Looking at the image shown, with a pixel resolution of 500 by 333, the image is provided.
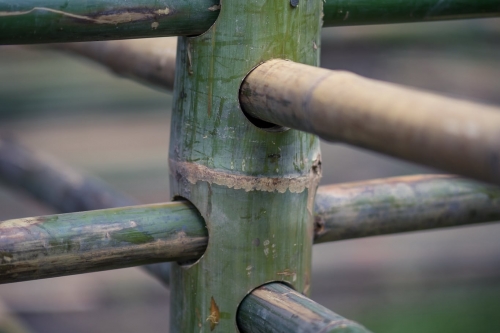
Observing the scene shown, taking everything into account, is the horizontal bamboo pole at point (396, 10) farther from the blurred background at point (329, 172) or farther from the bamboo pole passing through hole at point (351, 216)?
the blurred background at point (329, 172)

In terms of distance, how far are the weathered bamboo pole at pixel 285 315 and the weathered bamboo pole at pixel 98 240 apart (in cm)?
5

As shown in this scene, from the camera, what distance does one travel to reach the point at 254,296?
54cm

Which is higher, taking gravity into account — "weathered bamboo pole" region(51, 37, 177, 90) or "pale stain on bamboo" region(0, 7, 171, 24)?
"pale stain on bamboo" region(0, 7, 171, 24)

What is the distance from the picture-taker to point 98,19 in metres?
0.47

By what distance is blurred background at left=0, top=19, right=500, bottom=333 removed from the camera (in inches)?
84.2

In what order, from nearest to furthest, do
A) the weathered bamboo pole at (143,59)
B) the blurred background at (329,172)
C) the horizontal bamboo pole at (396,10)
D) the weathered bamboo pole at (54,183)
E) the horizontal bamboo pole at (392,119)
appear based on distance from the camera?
the horizontal bamboo pole at (392,119)
the horizontal bamboo pole at (396,10)
the weathered bamboo pole at (143,59)
the weathered bamboo pole at (54,183)
the blurred background at (329,172)

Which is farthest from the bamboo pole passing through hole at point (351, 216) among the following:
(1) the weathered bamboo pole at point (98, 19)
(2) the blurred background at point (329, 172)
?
(2) the blurred background at point (329, 172)

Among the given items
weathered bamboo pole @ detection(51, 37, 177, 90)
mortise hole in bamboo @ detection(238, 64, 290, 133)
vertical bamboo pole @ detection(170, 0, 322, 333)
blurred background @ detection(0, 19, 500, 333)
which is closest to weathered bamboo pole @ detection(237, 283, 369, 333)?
vertical bamboo pole @ detection(170, 0, 322, 333)

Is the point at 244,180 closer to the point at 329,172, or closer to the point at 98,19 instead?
the point at 98,19

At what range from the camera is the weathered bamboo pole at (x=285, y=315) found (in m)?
0.48

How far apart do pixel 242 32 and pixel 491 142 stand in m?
0.25

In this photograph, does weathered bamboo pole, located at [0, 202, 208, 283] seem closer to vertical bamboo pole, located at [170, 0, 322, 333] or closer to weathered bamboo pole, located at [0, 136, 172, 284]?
vertical bamboo pole, located at [170, 0, 322, 333]

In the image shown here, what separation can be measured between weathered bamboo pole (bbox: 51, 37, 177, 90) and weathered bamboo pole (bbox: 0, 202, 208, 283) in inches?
7.9

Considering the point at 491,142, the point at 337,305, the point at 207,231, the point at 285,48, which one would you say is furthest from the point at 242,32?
the point at 337,305
